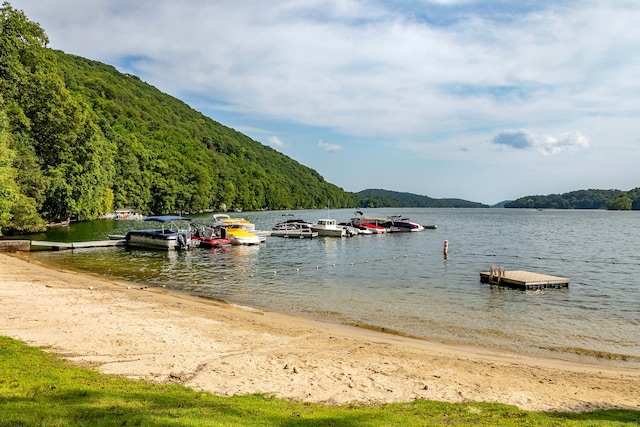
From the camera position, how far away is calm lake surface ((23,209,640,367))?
18.0 metres

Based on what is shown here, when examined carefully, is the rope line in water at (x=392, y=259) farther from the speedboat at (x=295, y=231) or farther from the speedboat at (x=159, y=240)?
the speedboat at (x=295, y=231)

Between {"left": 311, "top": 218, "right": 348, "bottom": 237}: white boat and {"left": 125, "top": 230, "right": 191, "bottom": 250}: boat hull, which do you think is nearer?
{"left": 125, "top": 230, "right": 191, "bottom": 250}: boat hull

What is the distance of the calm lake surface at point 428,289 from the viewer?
59.2 feet

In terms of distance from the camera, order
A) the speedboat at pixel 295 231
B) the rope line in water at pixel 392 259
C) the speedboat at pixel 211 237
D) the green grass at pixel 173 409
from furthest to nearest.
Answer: the speedboat at pixel 295 231 < the speedboat at pixel 211 237 < the rope line in water at pixel 392 259 < the green grass at pixel 173 409

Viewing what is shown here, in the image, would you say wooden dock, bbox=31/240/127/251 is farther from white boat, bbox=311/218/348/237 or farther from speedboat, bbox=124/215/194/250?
white boat, bbox=311/218/348/237

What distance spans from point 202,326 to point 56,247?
116 feet

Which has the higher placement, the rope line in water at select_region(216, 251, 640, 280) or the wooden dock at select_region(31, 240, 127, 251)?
the wooden dock at select_region(31, 240, 127, 251)

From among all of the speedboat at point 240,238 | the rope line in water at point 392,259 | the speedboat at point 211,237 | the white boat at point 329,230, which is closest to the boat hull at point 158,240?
the speedboat at point 211,237

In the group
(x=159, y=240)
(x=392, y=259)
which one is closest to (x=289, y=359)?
(x=392, y=259)

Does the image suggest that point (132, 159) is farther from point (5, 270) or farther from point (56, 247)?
point (5, 270)

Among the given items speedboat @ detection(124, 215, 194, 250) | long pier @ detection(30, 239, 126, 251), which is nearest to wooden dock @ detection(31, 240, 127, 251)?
long pier @ detection(30, 239, 126, 251)

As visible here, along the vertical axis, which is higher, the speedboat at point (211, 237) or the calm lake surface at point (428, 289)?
the speedboat at point (211, 237)

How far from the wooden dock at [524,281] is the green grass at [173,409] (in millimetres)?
20011

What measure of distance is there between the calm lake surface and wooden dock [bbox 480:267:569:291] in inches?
28.0
